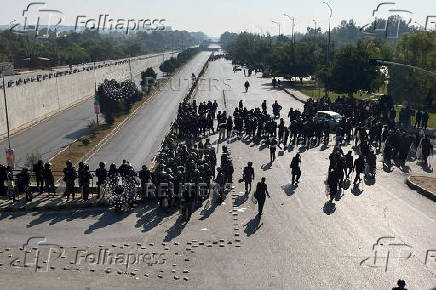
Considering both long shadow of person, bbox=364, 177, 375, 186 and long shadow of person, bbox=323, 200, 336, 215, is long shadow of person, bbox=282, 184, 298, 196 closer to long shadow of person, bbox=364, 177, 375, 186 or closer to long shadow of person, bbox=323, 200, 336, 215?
long shadow of person, bbox=323, 200, 336, 215

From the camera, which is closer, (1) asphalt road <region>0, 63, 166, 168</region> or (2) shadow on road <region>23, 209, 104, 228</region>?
(2) shadow on road <region>23, 209, 104, 228</region>

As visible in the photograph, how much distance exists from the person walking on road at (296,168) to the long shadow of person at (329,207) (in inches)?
90.5

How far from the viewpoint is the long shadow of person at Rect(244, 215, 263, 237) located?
1489 cm

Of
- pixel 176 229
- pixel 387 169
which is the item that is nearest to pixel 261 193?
pixel 176 229

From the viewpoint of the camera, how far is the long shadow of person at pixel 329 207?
16666 mm

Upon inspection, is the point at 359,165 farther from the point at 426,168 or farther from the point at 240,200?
the point at 240,200

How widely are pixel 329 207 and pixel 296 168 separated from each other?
2.88m

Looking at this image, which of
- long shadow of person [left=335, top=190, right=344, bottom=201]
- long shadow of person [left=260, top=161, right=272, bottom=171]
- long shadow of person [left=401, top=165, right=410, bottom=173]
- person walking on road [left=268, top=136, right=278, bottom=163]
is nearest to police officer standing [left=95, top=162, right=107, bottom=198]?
long shadow of person [left=260, top=161, right=272, bottom=171]

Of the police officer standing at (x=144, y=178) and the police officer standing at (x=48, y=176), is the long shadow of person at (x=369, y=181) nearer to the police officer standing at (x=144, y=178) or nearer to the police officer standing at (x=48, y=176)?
the police officer standing at (x=144, y=178)

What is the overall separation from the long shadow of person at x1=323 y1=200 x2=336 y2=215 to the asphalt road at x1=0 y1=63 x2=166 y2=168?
16.4m

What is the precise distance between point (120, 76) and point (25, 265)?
75712 mm

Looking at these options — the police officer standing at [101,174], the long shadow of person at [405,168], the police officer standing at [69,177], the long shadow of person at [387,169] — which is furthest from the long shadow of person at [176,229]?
the long shadow of person at [405,168]

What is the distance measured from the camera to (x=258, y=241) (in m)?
14.2

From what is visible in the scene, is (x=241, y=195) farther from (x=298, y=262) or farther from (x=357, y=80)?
(x=357, y=80)
